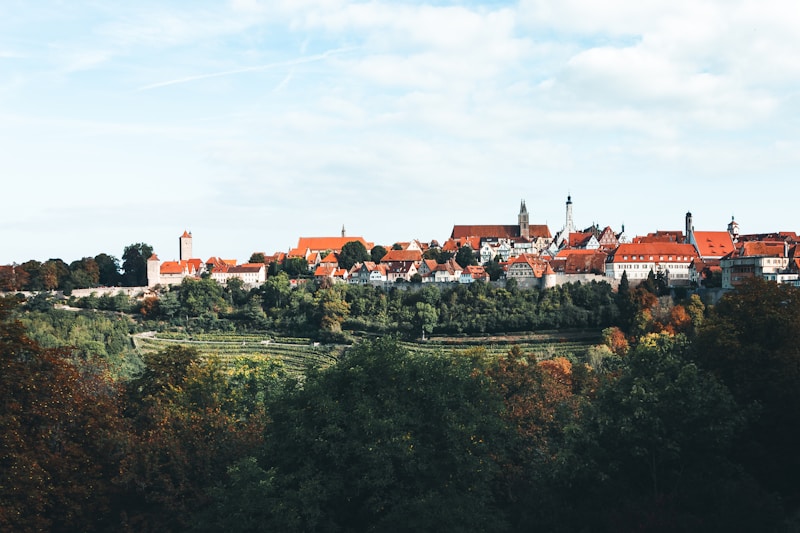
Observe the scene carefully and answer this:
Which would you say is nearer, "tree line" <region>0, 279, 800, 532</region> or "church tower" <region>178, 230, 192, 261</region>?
"tree line" <region>0, 279, 800, 532</region>

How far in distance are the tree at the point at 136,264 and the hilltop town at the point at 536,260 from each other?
95.9 inches

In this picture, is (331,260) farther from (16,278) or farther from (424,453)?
(424,453)

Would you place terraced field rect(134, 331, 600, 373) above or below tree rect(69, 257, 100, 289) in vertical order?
below

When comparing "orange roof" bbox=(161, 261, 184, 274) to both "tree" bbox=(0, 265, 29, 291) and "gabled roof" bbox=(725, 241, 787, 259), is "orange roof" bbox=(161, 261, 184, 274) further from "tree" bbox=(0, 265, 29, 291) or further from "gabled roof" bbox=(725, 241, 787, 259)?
"gabled roof" bbox=(725, 241, 787, 259)

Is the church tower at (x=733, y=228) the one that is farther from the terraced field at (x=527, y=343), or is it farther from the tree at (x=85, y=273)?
the tree at (x=85, y=273)

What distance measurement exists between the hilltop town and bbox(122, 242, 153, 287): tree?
2435 millimetres

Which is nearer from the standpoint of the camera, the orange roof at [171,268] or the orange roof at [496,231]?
the orange roof at [171,268]

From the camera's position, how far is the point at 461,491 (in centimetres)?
1884

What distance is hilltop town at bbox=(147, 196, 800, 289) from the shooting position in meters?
66.4

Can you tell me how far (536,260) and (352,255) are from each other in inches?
920

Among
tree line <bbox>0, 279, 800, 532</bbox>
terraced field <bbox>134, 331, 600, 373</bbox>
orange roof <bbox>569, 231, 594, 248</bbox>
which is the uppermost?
orange roof <bbox>569, 231, 594, 248</bbox>

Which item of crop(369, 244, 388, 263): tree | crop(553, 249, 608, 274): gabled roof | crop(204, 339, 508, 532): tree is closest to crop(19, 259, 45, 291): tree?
crop(369, 244, 388, 263): tree

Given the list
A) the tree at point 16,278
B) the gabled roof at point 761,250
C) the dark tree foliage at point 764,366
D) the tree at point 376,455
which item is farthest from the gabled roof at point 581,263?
the tree at point 376,455

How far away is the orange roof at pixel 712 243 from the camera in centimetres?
8012
